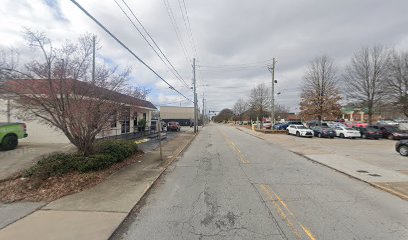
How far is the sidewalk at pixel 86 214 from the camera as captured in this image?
193 inches

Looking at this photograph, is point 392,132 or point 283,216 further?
point 392,132

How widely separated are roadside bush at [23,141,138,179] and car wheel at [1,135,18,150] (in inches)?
278

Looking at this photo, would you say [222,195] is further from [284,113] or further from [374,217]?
[284,113]

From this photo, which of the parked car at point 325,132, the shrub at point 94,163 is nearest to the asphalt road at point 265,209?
the shrub at point 94,163

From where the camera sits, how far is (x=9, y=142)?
1527 centimetres

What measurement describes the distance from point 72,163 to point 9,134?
350 inches

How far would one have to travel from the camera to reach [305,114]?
4541 cm

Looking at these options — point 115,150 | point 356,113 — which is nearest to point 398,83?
point 356,113

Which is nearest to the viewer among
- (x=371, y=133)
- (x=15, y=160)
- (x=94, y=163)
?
(x=94, y=163)

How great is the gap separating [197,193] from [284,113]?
124 m

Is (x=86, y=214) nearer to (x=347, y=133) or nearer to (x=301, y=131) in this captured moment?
(x=301, y=131)

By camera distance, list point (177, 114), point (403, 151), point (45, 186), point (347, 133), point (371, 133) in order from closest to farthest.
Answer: point (45, 186) < point (403, 151) < point (371, 133) < point (347, 133) < point (177, 114)

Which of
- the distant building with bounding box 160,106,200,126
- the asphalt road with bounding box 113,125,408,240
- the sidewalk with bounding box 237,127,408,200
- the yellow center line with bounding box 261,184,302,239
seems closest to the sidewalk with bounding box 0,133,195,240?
the asphalt road with bounding box 113,125,408,240

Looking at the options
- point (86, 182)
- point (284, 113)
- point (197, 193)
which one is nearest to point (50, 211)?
point (86, 182)
